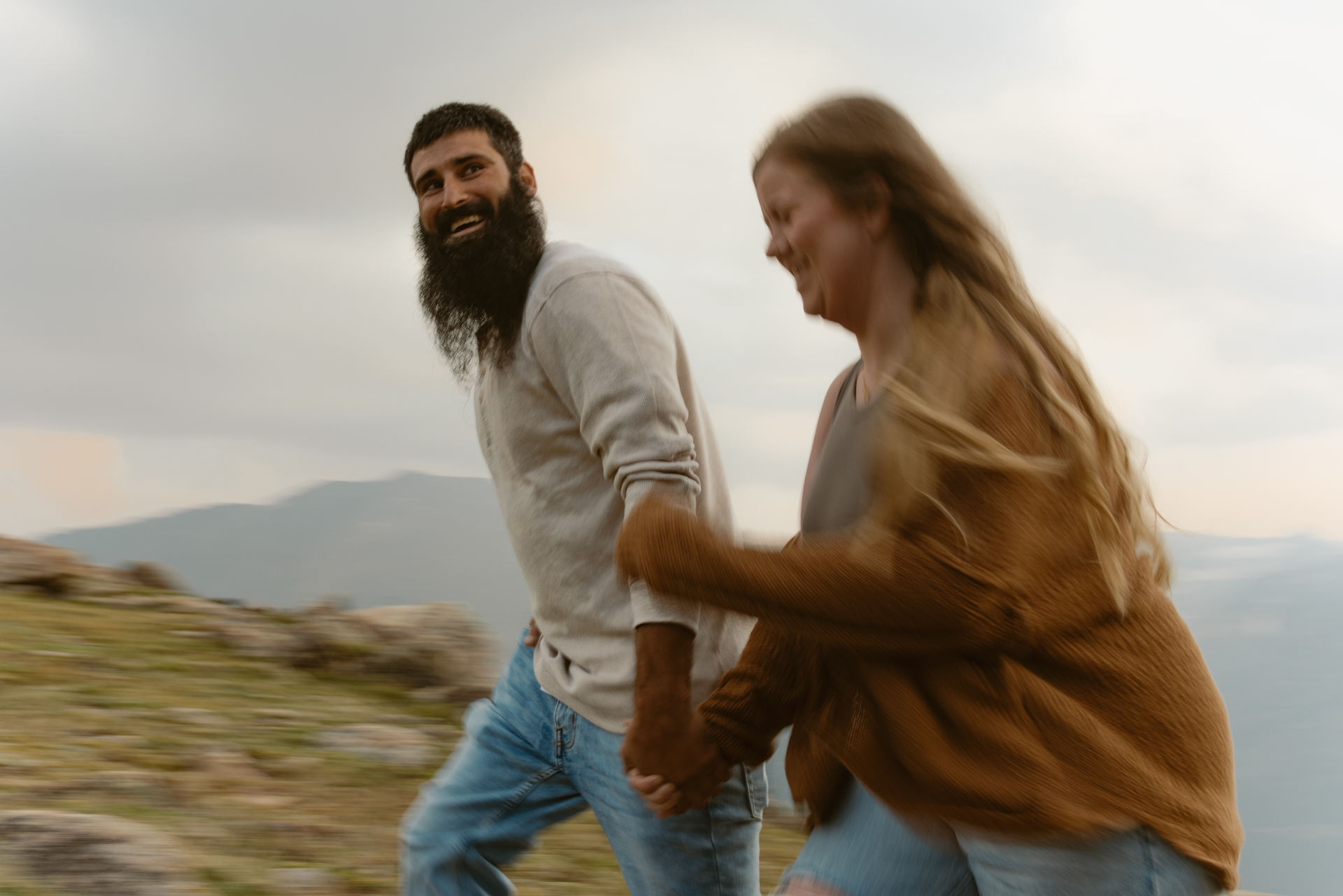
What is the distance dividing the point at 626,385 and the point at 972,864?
894 millimetres

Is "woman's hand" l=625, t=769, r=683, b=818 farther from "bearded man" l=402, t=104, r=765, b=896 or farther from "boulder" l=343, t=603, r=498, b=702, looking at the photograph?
"boulder" l=343, t=603, r=498, b=702

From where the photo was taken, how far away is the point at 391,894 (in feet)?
11.5

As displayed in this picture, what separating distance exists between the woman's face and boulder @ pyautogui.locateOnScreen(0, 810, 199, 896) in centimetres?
256

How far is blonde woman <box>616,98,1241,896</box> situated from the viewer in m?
1.18

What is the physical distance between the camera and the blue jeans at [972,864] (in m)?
1.18

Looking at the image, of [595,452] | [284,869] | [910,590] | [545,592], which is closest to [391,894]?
[284,869]

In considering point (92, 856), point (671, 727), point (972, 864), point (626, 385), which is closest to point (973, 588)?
point (972, 864)

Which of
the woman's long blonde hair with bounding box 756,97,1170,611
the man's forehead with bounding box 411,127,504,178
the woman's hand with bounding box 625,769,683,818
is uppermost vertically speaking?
the man's forehead with bounding box 411,127,504,178

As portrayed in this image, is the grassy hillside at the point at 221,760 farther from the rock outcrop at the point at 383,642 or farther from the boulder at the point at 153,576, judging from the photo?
the boulder at the point at 153,576

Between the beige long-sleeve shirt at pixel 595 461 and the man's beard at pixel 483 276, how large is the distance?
0.06 m

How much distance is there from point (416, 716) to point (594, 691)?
3691 mm

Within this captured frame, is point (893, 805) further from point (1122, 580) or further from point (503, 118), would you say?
point (503, 118)

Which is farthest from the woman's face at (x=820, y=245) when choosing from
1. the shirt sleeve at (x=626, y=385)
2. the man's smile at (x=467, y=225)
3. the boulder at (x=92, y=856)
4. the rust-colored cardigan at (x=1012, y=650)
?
the boulder at (x=92, y=856)

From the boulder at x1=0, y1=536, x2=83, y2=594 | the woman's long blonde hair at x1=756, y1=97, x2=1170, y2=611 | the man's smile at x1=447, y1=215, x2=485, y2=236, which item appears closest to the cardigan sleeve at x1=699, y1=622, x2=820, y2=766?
the woman's long blonde hair at x1=756, y1=97, x2=1170, y2=611
